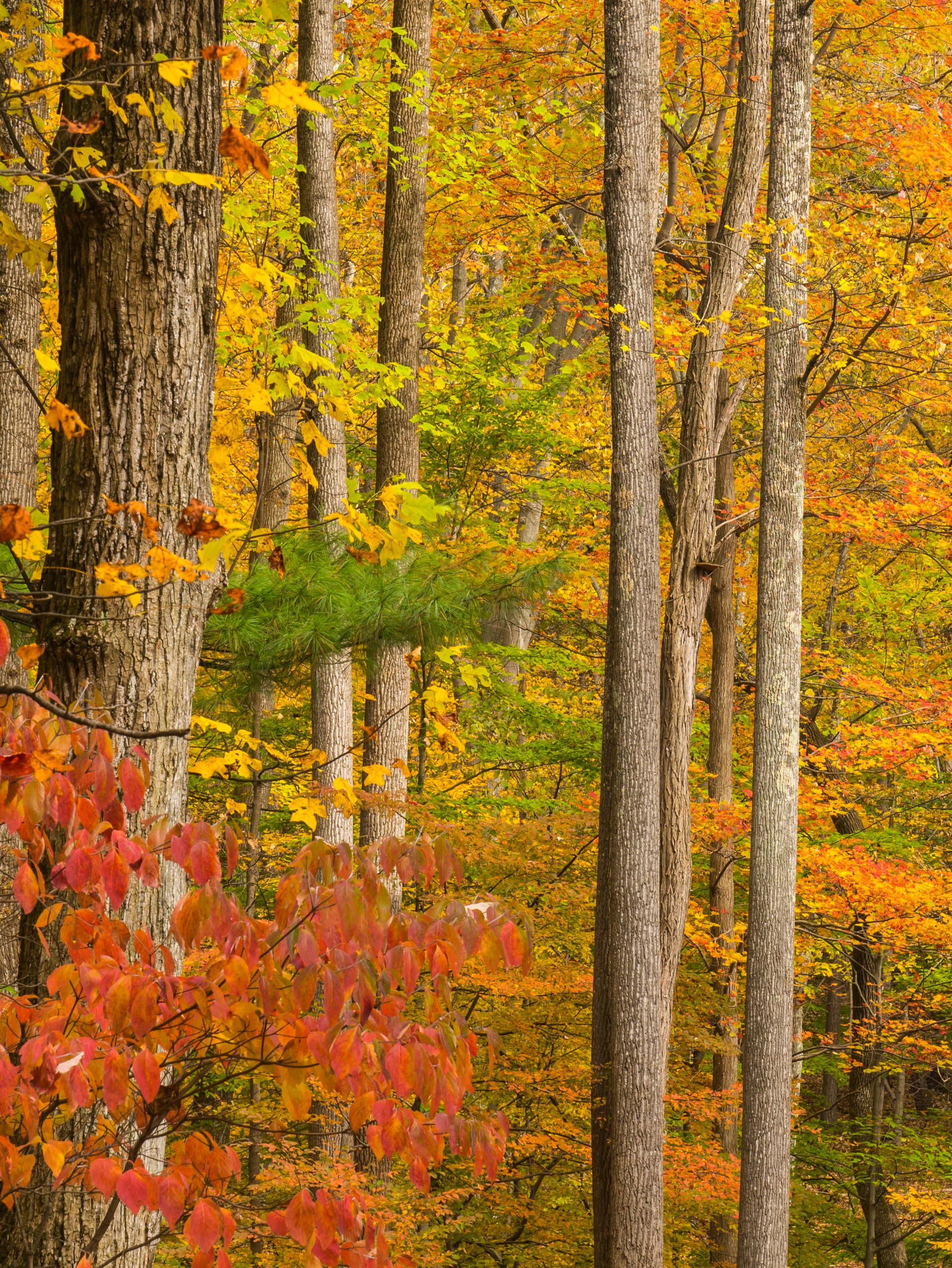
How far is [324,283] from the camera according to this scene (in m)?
8.02

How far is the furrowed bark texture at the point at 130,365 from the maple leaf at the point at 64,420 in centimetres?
8

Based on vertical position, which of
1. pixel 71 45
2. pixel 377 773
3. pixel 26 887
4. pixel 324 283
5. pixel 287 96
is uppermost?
pixel 324 283


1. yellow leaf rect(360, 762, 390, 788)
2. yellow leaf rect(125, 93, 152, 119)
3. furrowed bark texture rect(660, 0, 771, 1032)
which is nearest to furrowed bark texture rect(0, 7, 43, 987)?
yellow leaf rect(360, 762, 390, 788)

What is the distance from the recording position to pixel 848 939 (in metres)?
11.7

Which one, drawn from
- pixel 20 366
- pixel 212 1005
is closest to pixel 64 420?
pixel 212 1005

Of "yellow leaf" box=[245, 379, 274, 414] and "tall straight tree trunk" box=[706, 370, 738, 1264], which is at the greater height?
"yellow leaf" box=[245, 379, 274, 414]

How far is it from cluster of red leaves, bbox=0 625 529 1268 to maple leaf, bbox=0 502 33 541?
0.33 metres

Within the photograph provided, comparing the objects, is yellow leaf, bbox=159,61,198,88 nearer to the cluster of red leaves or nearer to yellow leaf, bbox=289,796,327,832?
the cluster of red leaves

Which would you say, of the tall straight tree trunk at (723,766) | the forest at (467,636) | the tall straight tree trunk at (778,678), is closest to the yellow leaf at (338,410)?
the forest at (467,636)

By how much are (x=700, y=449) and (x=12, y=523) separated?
761 centimetres

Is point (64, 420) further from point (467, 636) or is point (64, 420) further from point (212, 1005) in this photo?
point (467, 636)

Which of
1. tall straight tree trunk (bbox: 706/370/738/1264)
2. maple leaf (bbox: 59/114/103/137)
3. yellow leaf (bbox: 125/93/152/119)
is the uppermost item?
yellow leaf (bbox: 125/93/152/119)

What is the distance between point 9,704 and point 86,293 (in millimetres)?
1057

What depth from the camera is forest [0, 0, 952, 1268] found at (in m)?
2.26
